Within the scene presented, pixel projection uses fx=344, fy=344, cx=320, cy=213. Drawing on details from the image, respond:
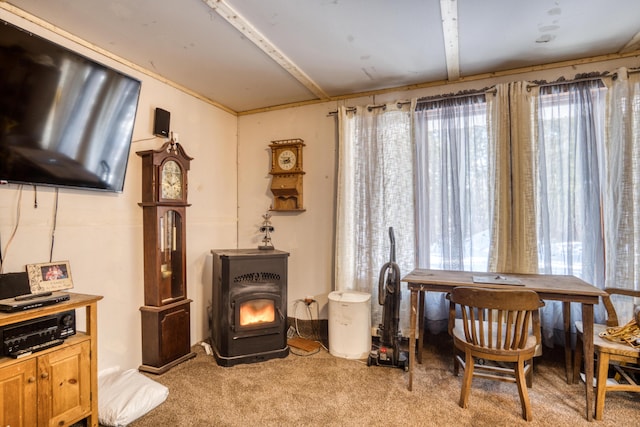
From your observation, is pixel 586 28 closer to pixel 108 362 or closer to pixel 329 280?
pixel 329 280

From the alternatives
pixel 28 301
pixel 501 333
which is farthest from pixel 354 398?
pixel 28 301

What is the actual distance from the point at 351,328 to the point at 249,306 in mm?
891

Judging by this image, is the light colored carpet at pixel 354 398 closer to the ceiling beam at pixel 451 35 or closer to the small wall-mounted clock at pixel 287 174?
the small wall-mounted clock at pixel 287 174

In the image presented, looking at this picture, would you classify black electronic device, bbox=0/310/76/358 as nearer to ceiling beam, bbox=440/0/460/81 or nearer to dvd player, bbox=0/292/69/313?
dvd player, bbox=0/292/69/313

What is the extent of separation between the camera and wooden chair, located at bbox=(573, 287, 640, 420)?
2.04 m

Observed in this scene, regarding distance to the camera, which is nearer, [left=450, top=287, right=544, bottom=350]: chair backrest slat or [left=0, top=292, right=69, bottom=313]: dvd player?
[left=0, top=292, right=69, bottom=313]: dvd player

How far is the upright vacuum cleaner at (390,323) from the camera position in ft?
9.07

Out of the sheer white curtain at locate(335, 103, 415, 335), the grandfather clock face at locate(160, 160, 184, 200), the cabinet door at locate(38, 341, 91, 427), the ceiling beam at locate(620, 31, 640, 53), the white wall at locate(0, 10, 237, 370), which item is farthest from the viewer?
the sheer white curtain at locate(335, 103, 415, 335)

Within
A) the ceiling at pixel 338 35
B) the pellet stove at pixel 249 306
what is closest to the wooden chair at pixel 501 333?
the pellet stove at pixel 249 306

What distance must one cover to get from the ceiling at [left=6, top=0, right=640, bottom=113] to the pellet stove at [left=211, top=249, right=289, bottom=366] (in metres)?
1.56

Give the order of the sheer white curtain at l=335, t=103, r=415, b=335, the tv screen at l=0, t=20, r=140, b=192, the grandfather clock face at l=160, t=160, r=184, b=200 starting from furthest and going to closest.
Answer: the sheer white curtain at l=335, t=103, r=415, b=335 → the grandfather clock face at l=160, t=160, r=184, b=200 → the tv screen at l=0, t=20, r=140, b=192

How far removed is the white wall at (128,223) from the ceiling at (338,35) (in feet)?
1.21

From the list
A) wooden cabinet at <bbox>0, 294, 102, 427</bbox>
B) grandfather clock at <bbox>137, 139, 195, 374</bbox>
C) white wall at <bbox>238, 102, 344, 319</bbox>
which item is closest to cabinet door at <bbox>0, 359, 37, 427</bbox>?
wooden cabinet at <bbox>0, 294, 102, 427</bbox>

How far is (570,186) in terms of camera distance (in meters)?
2.66
